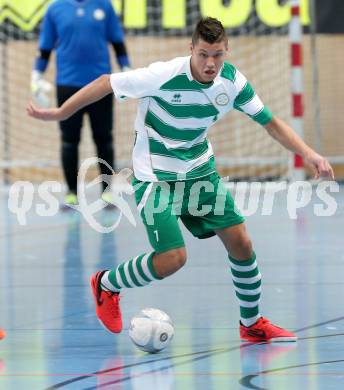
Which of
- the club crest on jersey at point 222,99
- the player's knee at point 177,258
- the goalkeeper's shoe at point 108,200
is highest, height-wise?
the club crest on jersey at point 222,99

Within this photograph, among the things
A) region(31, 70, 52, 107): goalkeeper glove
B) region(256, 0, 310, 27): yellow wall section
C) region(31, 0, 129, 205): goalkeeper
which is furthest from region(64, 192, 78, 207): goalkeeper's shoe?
region(256, 0, 310, 27): yellow wall section

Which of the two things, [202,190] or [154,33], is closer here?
[202,190]

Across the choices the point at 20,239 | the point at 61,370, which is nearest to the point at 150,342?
the point at 61,370

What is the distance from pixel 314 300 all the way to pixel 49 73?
25.4 feet

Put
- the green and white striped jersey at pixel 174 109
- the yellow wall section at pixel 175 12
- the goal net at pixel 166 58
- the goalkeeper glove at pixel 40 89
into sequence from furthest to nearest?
the goal net at pixel 166 58
the yellow wall section at pixel 175 12
the goalkeeper glove at pixel 40 89
the green and white striped jersey at pixel 174 109

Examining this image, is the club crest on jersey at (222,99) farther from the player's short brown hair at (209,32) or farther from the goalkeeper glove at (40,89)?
the goalkeeper glove at (40,89)

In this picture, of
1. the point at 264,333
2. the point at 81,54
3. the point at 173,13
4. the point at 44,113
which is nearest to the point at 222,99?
the point at 44,113

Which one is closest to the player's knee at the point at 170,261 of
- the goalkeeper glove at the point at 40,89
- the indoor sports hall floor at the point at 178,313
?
the indoor sports hall floor at the point at 178,313

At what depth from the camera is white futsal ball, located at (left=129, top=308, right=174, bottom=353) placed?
16.2 feet

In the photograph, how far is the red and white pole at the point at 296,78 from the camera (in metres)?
12.1

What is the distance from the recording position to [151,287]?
682 cm

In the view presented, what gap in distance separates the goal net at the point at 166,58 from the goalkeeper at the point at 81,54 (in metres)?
2.21

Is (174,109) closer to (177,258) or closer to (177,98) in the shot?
(177,98)

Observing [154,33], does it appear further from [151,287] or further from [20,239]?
[151,287]
